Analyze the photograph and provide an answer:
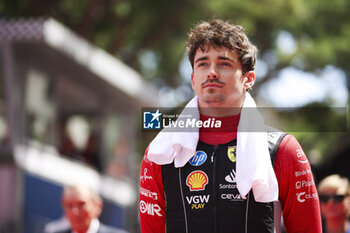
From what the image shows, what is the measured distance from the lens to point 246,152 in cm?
288

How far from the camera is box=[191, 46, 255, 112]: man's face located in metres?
2.93

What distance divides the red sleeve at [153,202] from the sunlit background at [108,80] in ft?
23.5

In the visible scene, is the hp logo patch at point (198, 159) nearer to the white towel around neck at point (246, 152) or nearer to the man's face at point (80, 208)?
the white towel around neck at point (246, 152)

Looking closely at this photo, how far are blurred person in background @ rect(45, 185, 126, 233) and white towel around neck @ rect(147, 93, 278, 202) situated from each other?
10.9 feet

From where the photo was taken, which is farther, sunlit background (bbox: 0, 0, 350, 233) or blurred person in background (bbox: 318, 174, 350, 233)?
sunlit background (bbox: 0, 0, 350, 233)

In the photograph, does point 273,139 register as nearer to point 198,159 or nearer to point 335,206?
point 198,159

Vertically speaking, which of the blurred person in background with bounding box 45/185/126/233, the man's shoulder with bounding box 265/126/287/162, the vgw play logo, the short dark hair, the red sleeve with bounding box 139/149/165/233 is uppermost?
the short dark hair

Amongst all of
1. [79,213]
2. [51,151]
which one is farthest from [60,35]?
[79,213]

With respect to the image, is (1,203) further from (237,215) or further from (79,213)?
(237,215)

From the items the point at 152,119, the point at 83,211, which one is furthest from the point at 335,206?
the point at 152,119

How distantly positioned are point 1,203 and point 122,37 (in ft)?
22.7

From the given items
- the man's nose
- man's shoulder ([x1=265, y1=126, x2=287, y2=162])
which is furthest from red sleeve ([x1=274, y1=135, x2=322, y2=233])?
the man's nose

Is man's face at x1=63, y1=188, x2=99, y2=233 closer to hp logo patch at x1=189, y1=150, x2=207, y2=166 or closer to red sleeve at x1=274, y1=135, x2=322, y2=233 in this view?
hp logo patch at x1=189, y1=150, x2=207, y2=166

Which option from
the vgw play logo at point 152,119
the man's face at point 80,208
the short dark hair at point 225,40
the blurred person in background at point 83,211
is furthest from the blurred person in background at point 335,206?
the short dark hair at point 225,40
